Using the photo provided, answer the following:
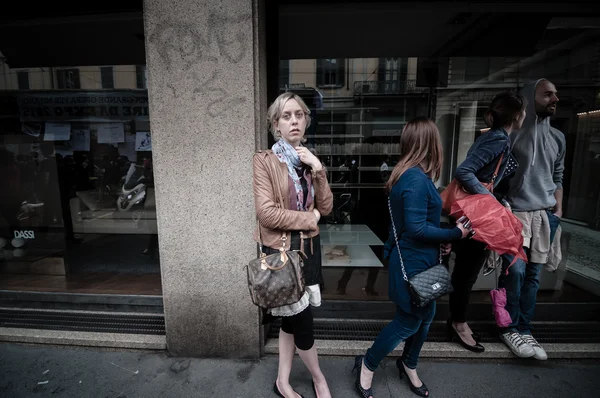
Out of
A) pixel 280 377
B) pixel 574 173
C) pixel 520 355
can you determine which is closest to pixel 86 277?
pixel 280 377

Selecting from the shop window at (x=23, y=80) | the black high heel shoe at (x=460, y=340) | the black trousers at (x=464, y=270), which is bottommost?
the black high heel shoe at (x=460, y=340)

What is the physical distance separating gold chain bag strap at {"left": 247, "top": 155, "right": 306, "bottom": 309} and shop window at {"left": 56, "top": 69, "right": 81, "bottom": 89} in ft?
19.2

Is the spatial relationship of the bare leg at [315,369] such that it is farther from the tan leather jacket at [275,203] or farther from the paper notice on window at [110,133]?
the paper notice on window at [110,133]

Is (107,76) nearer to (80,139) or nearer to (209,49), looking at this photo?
(80,139)

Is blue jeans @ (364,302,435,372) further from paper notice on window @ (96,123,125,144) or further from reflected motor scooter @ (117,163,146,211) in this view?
paper notice on window @ (96,123,125,144)

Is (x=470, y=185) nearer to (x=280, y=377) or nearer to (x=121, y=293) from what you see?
(x=280, y=377)

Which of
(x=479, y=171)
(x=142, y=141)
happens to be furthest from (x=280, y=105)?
(x=142, y=141)

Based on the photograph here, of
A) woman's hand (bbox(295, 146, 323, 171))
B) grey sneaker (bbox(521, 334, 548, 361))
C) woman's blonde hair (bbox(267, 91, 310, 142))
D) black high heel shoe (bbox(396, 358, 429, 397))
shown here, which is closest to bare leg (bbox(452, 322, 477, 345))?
grey sneaker (bbox(521, 334, 548, 361))

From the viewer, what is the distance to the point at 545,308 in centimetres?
325

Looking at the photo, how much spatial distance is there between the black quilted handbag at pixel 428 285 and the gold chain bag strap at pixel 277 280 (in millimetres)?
695

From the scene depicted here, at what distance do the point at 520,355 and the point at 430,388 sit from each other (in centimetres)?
87

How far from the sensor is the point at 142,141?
18.1 ft

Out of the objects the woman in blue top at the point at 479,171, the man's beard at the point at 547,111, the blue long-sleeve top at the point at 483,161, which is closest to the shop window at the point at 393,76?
the man's beard at the point at 547,111

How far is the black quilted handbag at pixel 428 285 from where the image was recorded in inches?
72.3
